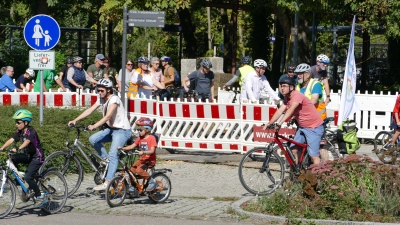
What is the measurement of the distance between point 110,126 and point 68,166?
29.7 inches

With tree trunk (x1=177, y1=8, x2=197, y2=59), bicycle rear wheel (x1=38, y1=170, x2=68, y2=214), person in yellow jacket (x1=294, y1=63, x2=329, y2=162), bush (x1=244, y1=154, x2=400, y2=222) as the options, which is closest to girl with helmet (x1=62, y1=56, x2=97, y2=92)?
person in yellow jacket (x1=294, y1=63, x2=329, y2=162)

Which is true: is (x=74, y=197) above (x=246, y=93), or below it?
below

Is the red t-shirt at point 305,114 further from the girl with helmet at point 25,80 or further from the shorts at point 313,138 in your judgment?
the girl with helmet at point 25,80

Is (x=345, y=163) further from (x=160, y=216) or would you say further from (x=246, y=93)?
(x=246, y=93)

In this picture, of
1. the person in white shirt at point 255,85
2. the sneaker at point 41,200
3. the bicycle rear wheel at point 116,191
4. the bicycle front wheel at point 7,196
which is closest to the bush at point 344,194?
the bicycle rear wheel at point 116,191

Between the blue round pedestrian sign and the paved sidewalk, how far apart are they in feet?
8.46

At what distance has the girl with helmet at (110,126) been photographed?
425 inches

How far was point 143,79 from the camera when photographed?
18.0m

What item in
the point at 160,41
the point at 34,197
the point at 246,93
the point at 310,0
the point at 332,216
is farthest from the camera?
the point at 160,41

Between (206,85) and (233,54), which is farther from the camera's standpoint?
(233,54)

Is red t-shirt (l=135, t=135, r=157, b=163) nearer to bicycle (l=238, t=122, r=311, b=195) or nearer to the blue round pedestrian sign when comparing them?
bicycle (l=238, t=122, r=311, b=195)

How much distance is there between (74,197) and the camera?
11.2 m

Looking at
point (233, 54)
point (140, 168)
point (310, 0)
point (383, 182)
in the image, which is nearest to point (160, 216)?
point (140, 168)

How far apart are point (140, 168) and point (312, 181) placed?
2350 mm
